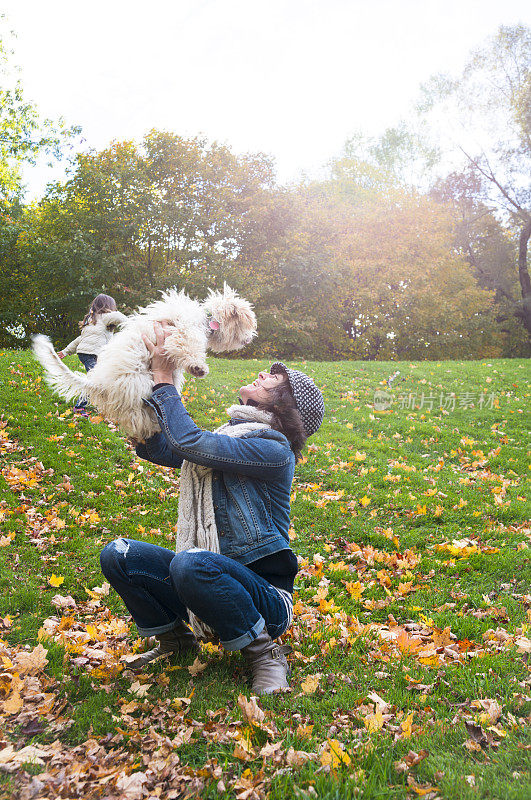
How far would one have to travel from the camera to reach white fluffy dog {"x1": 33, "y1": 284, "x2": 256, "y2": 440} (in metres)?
2.41

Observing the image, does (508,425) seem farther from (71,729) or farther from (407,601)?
(71,729)

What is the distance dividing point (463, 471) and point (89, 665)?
5641 millimetres

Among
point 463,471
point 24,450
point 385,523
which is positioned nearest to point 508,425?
point 463,471

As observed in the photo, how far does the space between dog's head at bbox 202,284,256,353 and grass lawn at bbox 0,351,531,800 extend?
1.68 meters

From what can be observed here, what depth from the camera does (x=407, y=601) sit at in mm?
3941

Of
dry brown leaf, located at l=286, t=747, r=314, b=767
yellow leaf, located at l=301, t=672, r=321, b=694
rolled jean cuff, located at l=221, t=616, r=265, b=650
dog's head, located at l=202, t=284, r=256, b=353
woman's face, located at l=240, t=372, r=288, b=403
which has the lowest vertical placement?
yellow leaf, located at l=301, t=672, r=321, b=694

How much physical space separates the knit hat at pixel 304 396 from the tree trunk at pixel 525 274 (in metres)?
27.4

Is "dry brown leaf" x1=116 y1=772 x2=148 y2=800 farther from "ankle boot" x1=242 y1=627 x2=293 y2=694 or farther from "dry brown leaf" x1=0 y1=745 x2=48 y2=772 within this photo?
"ankle boot" x1=242 y1=627 x2=293 y2=694

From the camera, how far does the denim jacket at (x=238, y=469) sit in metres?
2.45

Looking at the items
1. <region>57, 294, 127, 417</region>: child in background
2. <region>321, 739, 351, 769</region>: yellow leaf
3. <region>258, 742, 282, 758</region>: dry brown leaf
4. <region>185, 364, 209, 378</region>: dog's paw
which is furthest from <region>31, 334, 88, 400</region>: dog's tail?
<region>57, 294, 127, 417</region>: child in background

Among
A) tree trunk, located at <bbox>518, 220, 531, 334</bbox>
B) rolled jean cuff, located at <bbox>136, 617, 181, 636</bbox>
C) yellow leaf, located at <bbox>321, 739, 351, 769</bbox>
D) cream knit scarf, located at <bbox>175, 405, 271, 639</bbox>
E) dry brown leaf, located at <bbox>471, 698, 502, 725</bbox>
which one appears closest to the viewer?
yellow leaf, located at <bbox>321, 739, 351, 769</bbox>

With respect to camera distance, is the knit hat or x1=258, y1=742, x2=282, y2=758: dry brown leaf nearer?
x1=258, y1=742, x2=282, y2=758: dry brown leaf

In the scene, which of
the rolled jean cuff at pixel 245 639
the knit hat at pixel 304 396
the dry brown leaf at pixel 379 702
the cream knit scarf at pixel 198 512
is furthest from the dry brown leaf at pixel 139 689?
the knit hat at pixel 304 396

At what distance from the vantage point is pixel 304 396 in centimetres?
287
